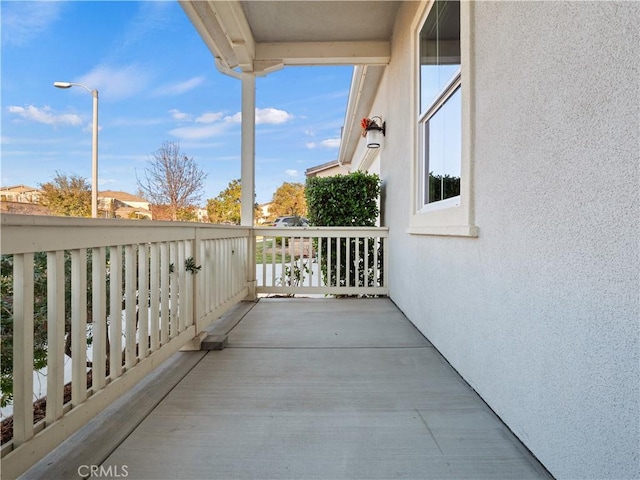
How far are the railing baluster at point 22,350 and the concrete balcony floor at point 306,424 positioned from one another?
0.89 feet

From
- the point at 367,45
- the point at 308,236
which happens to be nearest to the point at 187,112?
the point at 308,236

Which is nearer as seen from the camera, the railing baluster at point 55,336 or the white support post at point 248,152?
the railing baluster at point 55,336

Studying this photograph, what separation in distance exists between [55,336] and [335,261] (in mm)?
3336

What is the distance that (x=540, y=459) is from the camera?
1.19 metres

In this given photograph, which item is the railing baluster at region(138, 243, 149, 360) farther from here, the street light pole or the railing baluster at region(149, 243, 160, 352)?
the street light pole

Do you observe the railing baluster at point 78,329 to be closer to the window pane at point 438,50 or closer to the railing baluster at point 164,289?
the railing baluster at point 164,289

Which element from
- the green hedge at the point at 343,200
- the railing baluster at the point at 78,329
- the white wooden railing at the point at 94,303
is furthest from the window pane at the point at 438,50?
the railing baluster at the point at 78,329

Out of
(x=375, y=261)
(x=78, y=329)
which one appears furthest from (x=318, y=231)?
(x=78, y=329)

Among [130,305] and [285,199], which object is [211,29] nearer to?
[130,305]

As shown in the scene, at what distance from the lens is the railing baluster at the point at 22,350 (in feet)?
3.28

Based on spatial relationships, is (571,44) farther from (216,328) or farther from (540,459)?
(216,328)

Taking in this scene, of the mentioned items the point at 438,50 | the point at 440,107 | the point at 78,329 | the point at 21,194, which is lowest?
the point at 78,329

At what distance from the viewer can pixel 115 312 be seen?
1.50 m

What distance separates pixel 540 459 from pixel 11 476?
168cm
